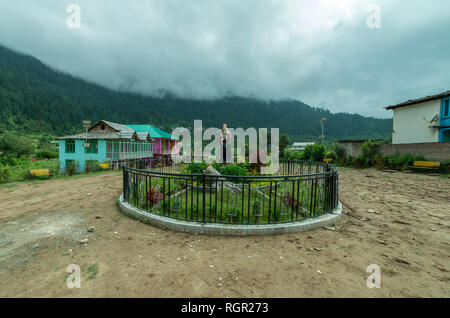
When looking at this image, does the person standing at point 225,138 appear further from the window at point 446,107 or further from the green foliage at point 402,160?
the window at point 446,107

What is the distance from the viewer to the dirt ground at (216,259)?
2.66 m

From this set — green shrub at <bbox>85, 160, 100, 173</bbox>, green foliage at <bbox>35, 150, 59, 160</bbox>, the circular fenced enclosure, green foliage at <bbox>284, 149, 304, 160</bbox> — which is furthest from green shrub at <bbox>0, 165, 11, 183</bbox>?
green foliage at <bbox>35, 150, 59, 160</bbox>

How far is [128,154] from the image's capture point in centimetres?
2342

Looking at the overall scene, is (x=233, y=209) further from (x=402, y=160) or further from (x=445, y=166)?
(x=402, y=160)

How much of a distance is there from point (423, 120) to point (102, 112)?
93.0 metres

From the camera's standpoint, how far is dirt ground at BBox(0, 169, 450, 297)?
105 inches

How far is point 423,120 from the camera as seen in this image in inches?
774

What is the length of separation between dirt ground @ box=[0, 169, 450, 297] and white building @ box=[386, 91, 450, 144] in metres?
19.8

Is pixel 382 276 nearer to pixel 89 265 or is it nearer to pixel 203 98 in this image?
pixel 89 265

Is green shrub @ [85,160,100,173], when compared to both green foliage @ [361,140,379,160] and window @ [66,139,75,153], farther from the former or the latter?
green foliage @ [361,140,379,160]

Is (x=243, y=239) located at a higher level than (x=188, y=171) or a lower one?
lower

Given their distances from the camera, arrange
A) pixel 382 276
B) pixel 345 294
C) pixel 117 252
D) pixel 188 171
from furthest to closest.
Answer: pixel 188 171 < pixel 117 252 < pixel 382 276 < pixel 345 294
